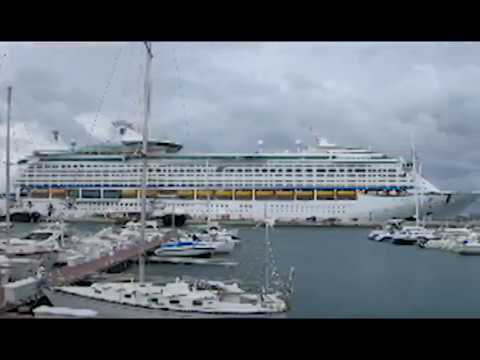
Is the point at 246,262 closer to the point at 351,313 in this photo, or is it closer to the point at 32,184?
the point at 351,313

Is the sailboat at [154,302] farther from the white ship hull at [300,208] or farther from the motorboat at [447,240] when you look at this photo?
the white ship hull at [300,208]

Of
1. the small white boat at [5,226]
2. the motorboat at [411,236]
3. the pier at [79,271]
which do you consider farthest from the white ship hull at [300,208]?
the pier at [79,271]

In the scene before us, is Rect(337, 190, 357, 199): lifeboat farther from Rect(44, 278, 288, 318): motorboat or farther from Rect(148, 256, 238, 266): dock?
Rect(44, 278, 288, 318): motorboat
